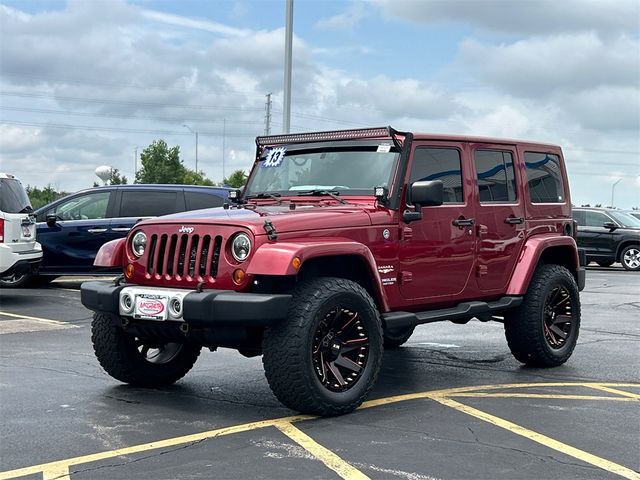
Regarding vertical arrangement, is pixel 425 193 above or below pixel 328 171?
below

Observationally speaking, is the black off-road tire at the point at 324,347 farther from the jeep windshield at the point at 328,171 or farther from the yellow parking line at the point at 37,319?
the yellow parking line at the point at 37,319

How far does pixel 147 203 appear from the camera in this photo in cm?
1511

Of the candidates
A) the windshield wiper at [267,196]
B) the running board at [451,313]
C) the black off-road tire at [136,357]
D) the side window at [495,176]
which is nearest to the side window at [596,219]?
the side window at [495,176]

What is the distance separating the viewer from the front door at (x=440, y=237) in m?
6.91

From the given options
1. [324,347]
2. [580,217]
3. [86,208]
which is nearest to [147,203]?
[86,208]

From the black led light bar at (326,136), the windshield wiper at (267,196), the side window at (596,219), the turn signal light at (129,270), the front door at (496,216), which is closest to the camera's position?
the turn signal light at (129,270)

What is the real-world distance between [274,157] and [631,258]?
18112mm

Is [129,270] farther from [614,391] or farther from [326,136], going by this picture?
[614,391]

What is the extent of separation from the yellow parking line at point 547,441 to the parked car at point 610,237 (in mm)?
18390

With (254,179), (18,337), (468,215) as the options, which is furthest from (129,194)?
(468,215)

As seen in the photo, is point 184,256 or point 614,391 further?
point 614,391

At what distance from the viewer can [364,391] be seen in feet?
20.2

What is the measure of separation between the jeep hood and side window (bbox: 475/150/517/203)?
1.54 m

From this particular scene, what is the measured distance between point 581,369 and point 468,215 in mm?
1921
